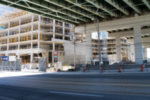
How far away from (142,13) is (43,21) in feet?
129

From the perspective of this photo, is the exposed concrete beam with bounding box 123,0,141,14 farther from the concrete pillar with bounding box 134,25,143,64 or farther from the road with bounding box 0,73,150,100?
the road with bounding box 0,73,150,100

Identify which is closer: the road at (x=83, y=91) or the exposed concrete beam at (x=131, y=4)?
the road at (x=83, y=91)

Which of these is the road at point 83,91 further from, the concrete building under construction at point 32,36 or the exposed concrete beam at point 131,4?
the concrete building under construction at point 32,36

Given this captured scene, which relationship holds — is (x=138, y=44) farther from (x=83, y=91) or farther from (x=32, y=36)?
(x=32, y=36)

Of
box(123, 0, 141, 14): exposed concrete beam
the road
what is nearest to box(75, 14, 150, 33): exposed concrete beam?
box(123, 0, 141, 14): exposed concrete beam

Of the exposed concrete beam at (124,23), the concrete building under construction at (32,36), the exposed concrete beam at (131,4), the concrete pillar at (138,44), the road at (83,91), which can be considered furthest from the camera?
the concrete building under construction at (32,36)

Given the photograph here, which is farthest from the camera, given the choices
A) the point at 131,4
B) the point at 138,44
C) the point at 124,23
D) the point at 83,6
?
the point at 124,23

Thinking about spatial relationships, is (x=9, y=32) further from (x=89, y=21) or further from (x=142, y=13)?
(x=142, y=13)

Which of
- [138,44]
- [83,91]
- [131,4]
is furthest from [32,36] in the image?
[83,91]

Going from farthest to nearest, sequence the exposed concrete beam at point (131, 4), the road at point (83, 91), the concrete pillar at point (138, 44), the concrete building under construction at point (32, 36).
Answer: the concrete building under construction at point (32, 36), the concrete pillar at point (138, 44), the exposed concrete beam at point (131, 4), the road at point (83, 91)

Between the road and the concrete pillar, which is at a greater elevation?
the concrete pillar

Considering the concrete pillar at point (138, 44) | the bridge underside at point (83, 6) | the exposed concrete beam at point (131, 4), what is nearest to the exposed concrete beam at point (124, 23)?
the bridge underside at point (83, 6)

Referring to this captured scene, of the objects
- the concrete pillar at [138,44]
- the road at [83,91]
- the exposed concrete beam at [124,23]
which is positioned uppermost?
the exposed concrete beam at [124,23]

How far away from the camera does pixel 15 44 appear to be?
62.2 meters
